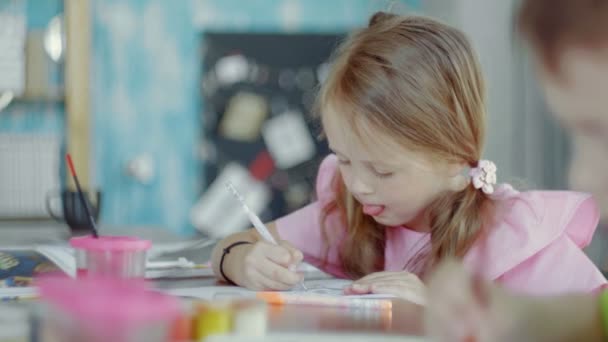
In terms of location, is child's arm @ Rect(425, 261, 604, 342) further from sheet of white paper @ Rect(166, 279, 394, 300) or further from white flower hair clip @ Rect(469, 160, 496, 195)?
white flower hair clip @ Rect(469, 160, 496, 195)

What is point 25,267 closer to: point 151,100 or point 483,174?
point 483,174

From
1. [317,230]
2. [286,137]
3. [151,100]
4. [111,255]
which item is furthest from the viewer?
[286,137]

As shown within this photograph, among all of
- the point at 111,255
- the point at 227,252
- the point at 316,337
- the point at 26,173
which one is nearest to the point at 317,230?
the point at 227,252

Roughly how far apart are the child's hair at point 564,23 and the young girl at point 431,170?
70 centimetres

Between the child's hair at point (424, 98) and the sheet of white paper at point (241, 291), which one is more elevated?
the child's hair at point (424, 98)

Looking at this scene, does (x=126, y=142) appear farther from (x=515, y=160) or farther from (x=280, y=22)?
(x=515, y=160)

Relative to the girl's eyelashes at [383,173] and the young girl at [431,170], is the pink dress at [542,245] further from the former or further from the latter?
the girl's eyelashes at [383,173]

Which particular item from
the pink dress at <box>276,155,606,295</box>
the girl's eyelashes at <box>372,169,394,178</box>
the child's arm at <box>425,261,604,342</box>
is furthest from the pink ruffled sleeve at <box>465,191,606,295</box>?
the child's arm at <box>425,261,604,342</box>

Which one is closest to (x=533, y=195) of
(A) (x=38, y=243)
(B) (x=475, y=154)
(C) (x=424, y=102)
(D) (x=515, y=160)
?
(B) (x=475, y=154)

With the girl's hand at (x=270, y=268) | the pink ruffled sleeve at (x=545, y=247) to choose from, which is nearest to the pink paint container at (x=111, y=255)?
the girl's hand at (x=270, y=268)

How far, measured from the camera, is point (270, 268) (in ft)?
3.83

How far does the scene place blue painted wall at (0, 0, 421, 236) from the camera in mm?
3887

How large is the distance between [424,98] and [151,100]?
2788 millimetres

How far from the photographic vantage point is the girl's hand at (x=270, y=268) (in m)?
1.15
